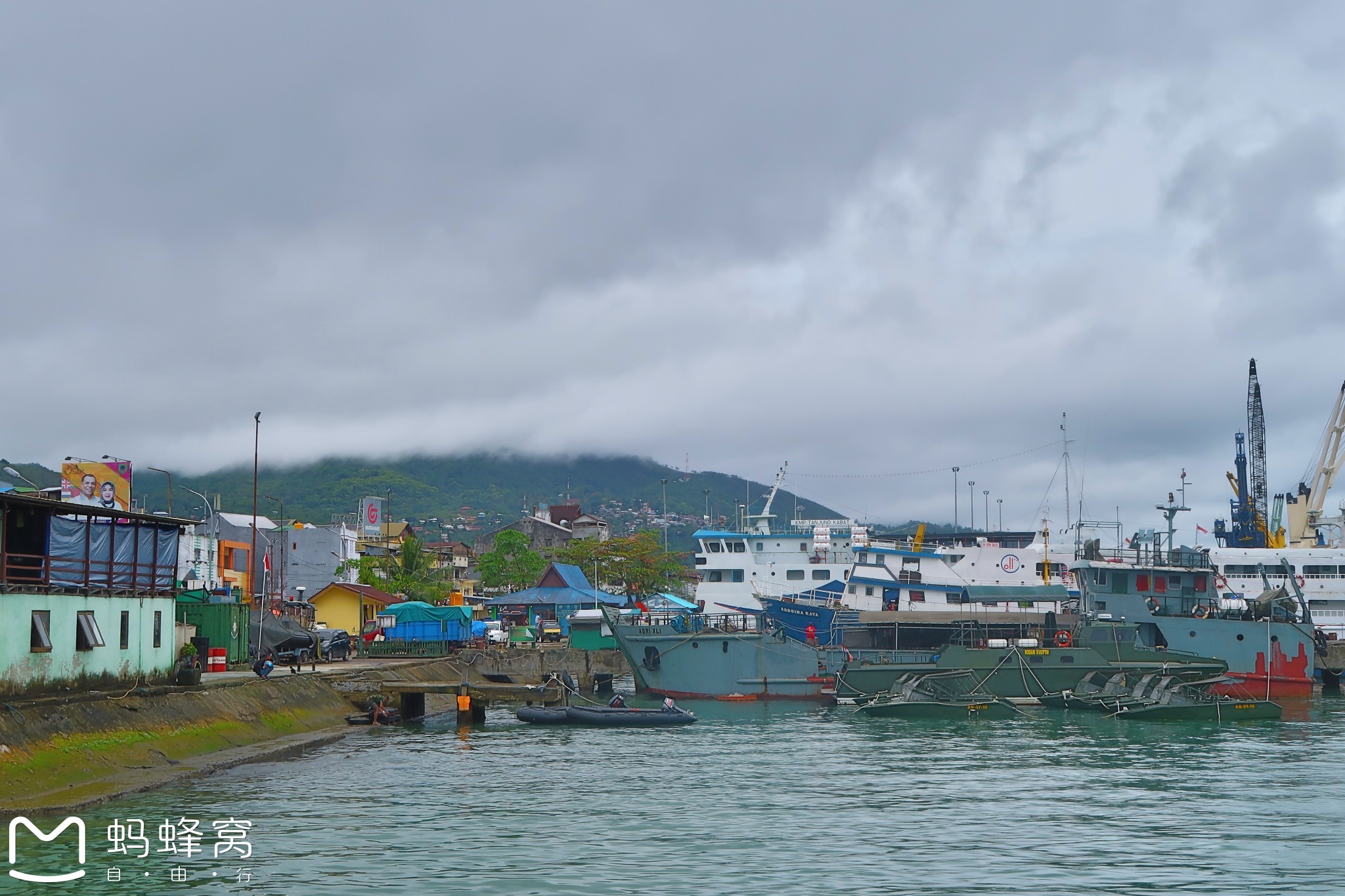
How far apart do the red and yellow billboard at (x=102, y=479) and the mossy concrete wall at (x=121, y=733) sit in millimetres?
16263

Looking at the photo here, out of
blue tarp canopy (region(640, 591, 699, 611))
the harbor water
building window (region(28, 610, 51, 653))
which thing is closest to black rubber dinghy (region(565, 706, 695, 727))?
the harbor water

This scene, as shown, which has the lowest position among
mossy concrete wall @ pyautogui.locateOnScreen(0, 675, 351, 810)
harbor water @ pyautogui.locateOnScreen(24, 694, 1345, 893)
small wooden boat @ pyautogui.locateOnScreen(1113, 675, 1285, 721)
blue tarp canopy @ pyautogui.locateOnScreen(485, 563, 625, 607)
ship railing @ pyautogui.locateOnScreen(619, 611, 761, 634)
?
small wooden boat @ pyautogui.locateOnScreen(1113, 675, 1285, 721)

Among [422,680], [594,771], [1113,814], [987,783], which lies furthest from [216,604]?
[1113,814]

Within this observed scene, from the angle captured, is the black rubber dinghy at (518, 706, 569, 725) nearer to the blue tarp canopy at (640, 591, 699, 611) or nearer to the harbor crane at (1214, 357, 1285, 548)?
the blue tarp canopy at (640, 591, 699, 611)

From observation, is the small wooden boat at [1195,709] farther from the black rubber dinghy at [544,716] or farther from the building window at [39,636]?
the building window at [39,636]

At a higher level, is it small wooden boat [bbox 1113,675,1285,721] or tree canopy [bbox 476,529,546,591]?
tree canopy [bbox 476,529,546,591]

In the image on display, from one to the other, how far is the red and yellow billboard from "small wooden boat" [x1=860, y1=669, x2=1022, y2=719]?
3423 centimetres

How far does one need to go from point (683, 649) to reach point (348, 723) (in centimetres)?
1930

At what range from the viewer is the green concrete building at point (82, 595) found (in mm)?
28719

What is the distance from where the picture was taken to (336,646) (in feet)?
192

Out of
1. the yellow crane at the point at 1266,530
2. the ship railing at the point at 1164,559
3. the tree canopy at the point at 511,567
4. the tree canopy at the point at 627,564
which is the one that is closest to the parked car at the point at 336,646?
the ship railing at the point at 1164,559

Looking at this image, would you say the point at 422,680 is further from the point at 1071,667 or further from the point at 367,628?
the point at 1071,667

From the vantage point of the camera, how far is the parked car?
2296 inches

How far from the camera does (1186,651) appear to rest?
204 ft
